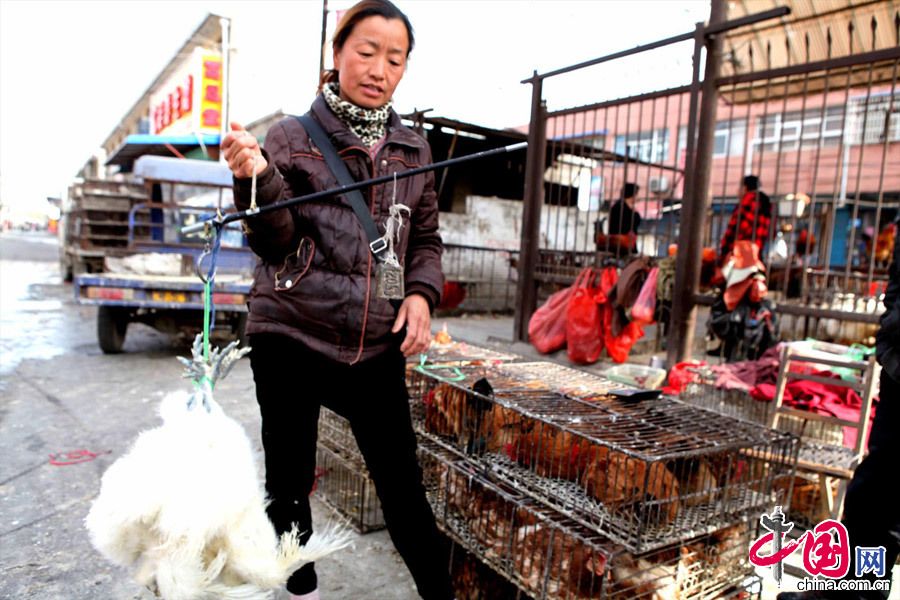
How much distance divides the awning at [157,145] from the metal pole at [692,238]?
8353 millimetres

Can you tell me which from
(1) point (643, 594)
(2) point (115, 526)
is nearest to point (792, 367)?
(1) point (643, 594)

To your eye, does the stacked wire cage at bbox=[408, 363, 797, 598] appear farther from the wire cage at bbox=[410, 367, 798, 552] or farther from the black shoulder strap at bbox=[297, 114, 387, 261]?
the black shoulder strap at bbox=[297, 114, 387, 261]

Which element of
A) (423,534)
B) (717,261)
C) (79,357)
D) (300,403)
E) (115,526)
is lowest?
(79,357)

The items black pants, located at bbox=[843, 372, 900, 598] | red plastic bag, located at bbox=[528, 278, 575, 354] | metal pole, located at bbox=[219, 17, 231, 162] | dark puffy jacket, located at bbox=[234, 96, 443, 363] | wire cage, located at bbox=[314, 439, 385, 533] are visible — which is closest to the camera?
dark puffy jacket, located at bbox=[234, 96, 443, 363]

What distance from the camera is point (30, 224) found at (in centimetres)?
8056

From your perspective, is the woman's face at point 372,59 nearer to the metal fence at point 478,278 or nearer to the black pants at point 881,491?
the black pants at point 881,491

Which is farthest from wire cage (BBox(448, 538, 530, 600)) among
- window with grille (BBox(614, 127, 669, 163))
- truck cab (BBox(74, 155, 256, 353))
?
window with grille (BBox(614, 127, 669, 163))

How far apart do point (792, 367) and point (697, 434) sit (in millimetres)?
1886

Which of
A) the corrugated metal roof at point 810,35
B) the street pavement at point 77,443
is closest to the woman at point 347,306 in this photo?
the street pavement at point 77,443

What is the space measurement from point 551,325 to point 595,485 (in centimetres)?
427

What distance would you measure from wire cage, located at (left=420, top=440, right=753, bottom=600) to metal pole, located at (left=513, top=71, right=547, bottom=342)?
13.9 ft

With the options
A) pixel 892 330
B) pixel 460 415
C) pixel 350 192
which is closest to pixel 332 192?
pixel 350 192

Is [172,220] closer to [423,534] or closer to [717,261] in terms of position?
[717,261]

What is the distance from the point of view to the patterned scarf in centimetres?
183
